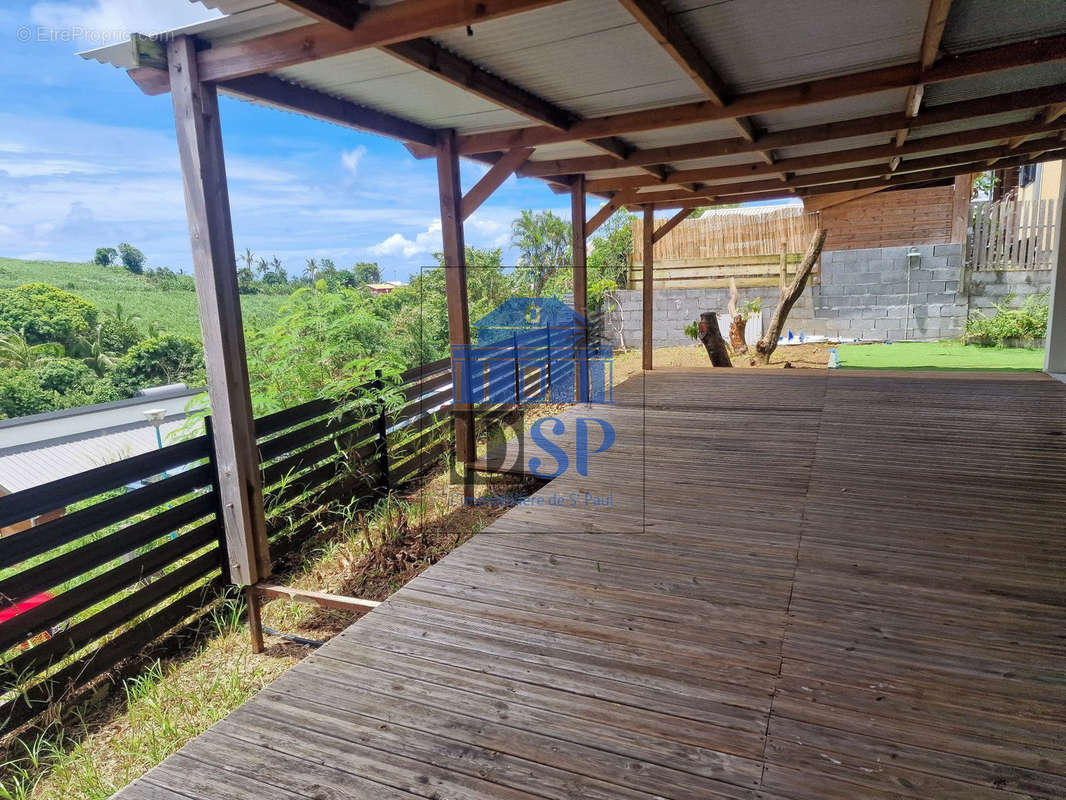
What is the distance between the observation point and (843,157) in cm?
515

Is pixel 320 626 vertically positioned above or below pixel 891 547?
below

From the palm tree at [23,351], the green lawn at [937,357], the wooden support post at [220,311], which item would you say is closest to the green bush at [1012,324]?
the green lawn at [937,357]

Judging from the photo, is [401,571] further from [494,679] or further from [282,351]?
[494,679]

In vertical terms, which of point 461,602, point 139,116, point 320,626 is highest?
point 139,116

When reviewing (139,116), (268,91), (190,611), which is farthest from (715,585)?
(139,116)

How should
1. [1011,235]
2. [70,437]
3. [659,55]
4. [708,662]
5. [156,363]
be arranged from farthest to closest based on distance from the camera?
[156,363], [70,437], [1011,235], [659,55], [708,662]

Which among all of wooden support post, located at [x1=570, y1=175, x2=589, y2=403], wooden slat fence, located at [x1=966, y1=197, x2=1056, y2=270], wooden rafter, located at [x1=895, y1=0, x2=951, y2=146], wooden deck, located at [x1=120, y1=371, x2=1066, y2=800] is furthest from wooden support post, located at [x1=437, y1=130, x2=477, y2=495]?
wooden slat fence, located at [x1=966, y1=197, x2=1056, y2=270]

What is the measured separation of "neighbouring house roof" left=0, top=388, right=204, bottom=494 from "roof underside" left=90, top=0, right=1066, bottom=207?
11135 mm

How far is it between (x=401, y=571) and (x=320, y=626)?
50 cm

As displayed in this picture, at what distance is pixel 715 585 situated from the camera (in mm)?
2135

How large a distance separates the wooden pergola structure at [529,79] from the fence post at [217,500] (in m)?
0.20

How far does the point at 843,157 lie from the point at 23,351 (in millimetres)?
20759

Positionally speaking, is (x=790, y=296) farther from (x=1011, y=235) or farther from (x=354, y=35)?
(x=354, y=35)

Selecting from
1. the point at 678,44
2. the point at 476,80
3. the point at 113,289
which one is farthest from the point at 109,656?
the point at 113,289
